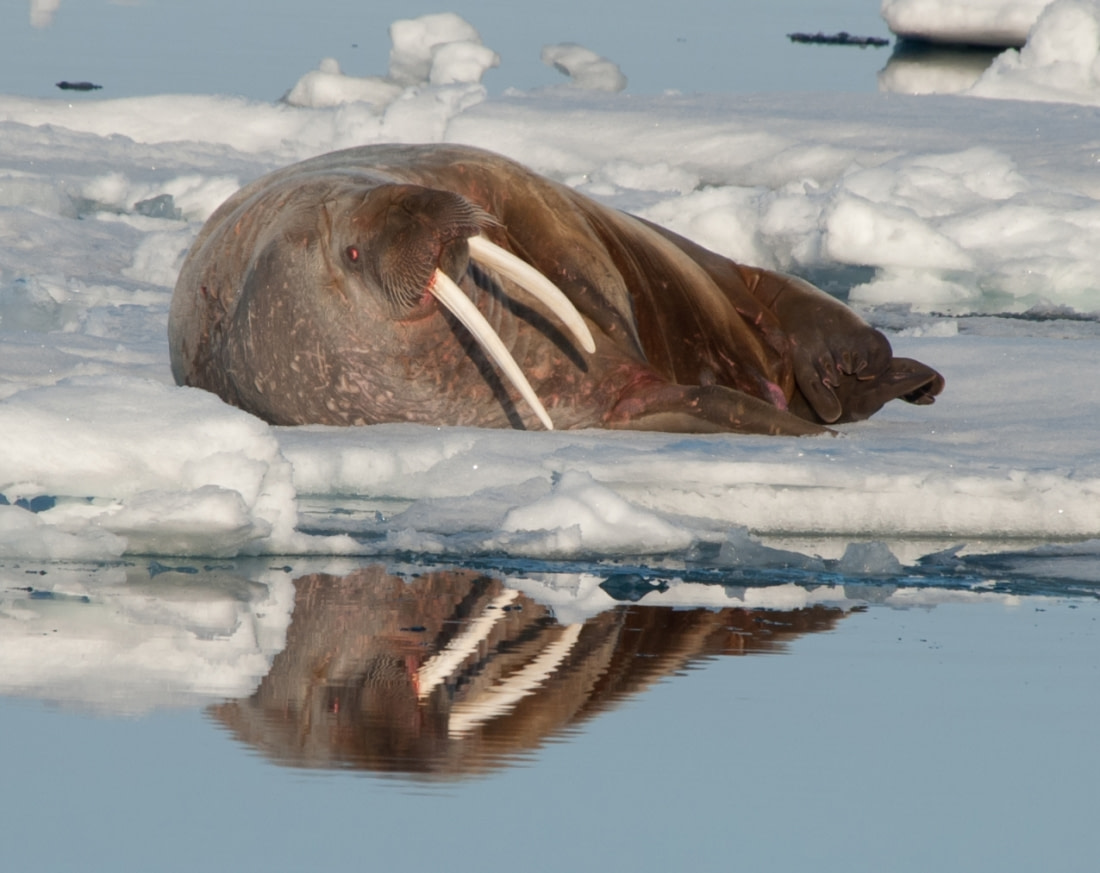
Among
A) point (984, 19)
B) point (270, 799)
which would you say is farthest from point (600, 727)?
point (984, 19)

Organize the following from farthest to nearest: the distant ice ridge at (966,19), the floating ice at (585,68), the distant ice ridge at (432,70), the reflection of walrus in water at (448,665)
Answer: the distant ice ridge at (966,19)
the floating ice at (585,68)
the distant ice ridge at (432,70)
the reflection of walrus in water at (448,665)

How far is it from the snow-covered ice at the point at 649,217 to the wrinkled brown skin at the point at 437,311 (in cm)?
23

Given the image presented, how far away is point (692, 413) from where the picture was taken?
6344mm

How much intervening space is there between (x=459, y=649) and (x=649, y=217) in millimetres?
7417

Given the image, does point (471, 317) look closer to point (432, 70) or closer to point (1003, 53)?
point (432, 70)

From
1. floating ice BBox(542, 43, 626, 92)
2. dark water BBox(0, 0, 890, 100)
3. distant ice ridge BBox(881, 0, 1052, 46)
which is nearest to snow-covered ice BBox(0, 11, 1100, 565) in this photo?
floating ice BBox(542, 43, 626, 92)

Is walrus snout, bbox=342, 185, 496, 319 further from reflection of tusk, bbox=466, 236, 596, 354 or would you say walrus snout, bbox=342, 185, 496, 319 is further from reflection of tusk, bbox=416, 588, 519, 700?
reflection of tusk, bbox=416, 588, 519, 700

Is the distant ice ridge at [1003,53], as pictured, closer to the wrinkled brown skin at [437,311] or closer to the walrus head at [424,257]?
the wrinkled brown skin at [437,311]

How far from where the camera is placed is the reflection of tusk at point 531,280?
19.0ft

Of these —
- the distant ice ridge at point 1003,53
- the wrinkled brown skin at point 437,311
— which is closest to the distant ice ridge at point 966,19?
the distant ice ridge at point 1003,53

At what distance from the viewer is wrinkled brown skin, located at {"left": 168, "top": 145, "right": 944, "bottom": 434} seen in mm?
5867

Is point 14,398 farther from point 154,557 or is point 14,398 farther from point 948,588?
point 948,588

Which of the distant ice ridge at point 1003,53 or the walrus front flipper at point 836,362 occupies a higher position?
the distant ice ridge at point 1003,53

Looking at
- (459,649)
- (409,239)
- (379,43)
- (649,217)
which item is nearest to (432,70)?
(649,217)
